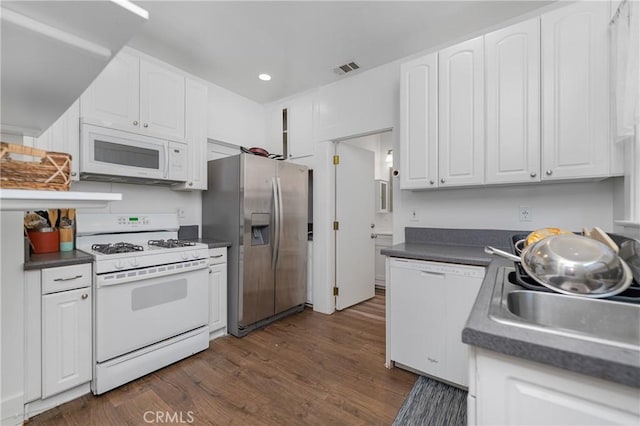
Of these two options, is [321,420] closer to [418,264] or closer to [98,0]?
[418,264]

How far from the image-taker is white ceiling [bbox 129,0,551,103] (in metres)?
2.08

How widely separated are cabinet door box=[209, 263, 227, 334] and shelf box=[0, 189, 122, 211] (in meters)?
1.99

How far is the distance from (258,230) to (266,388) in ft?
4.92

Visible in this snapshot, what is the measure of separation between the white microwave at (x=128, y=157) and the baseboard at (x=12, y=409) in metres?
1.45

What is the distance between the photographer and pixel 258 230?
9.79 ft

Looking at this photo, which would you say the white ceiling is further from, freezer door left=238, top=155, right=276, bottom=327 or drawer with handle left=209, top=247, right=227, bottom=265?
drawer with handle left=209, top=247, right=227, bottom=265

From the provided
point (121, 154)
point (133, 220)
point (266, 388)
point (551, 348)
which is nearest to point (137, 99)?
point (121, 154)

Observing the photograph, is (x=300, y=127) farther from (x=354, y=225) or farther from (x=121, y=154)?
(x=121, y=154)

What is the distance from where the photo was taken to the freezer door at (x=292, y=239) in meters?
3.08

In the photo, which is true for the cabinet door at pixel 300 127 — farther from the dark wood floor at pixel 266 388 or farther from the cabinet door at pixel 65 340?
the cabinet door at pixel 65 340

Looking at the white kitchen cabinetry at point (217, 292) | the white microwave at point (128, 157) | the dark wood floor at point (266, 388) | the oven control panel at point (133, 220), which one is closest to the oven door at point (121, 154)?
the white microwave at point (128, 157)

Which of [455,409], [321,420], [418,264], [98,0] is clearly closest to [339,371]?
[321,420]

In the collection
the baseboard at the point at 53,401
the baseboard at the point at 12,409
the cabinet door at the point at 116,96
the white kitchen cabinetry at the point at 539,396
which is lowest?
the baseboard at the point at 53,401

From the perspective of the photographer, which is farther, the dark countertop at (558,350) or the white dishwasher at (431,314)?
the white dishwasher at (431,314)
